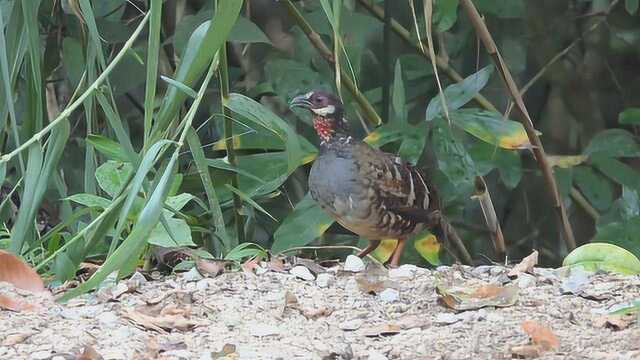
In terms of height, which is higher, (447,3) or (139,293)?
(447,3)

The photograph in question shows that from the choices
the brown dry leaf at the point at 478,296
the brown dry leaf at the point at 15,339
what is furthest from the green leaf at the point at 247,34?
the brown dry leaf at the point at 15,339

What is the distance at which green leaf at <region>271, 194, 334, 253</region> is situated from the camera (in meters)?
4.20

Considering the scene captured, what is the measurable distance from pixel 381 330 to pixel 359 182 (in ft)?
5.07

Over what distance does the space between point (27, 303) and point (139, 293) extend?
0.26m

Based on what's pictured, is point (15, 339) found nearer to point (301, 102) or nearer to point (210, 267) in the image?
point (210, 267)

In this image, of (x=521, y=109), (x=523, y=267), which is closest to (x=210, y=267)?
(x=523, y=267)

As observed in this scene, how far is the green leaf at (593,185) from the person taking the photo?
4.95 m

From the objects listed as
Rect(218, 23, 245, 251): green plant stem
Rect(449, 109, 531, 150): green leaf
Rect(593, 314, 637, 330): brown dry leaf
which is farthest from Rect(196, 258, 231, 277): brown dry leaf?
Rect(449, 109, 531, 150): green leaf

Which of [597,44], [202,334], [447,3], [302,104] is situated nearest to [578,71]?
[597,44]

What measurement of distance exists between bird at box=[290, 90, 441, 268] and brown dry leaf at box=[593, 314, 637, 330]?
1.54 meters

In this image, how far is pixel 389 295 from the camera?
2.92 meters

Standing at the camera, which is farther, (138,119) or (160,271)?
(138,119)

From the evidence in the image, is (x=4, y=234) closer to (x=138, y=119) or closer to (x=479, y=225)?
(x=138, y=119)

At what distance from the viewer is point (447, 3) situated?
4.42 meters
